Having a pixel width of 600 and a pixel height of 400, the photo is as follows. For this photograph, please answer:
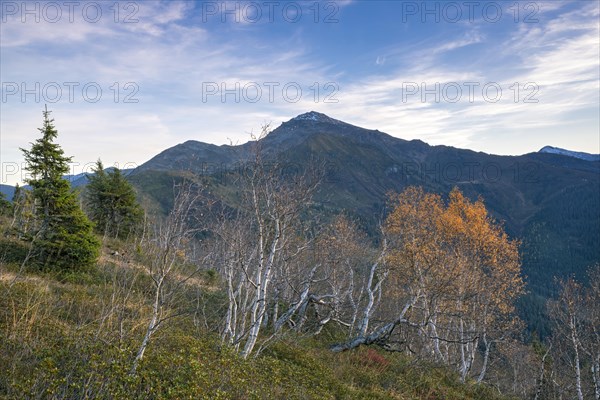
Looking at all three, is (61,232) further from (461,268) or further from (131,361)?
(461,268)

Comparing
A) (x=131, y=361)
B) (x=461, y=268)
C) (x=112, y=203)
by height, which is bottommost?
(x=461, y=268)

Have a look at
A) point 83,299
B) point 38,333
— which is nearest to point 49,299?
point 83,299

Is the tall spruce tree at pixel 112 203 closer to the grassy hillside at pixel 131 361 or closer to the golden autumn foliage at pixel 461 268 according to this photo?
the grassy hillside at pixel 131 361

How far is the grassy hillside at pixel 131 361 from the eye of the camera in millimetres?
6969

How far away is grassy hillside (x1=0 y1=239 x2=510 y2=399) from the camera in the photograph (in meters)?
6.97

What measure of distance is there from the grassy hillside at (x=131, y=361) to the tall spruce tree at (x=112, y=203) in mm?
14348

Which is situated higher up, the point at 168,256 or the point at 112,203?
the point at 112,203

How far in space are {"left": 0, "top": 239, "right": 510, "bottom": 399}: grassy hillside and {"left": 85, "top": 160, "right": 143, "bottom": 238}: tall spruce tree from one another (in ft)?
47.1

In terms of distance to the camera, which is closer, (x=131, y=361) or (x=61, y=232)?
(x=131, y=361)

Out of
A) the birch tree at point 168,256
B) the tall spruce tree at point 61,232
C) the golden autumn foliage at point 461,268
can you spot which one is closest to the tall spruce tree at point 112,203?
the tall spruce tree at point 61,232

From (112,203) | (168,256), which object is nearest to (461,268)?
(168,256)

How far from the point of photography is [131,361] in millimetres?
7852

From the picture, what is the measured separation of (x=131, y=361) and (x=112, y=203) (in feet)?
84.2

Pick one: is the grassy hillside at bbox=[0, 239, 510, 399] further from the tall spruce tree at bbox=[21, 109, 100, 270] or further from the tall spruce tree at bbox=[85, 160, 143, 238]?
the tall spruce tree at bbox=[85, 160, 143, 238]
